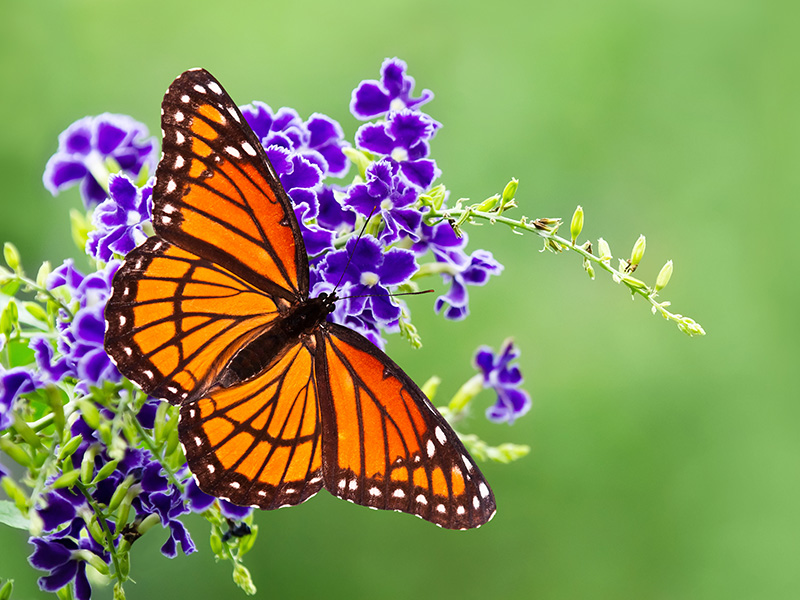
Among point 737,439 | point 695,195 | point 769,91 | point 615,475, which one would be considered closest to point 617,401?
point 615,475

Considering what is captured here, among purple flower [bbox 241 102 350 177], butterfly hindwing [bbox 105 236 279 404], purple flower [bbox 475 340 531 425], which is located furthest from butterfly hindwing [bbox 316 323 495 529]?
purple flower [bbox 475 340 531 425]

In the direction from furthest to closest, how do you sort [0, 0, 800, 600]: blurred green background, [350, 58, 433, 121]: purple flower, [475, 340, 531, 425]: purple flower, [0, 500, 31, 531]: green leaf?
[0, 0, 800, 600]: blurred green background, [475, 340, 531, 425]: purple flower, [350, 58, 433, 121]: purple flower, [0, 500, 31, 531]: green leaf

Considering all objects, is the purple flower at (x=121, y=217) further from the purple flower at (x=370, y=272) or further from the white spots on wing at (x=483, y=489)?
the white spots on wing at (x=483, y=489)

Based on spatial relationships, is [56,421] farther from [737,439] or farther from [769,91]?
[769,91]

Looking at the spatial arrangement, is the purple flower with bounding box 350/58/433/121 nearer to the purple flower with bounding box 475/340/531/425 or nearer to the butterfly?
the butterfly

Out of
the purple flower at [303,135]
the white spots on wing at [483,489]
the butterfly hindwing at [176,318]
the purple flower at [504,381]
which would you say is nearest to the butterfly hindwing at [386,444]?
the white spots on wing at [483,489]

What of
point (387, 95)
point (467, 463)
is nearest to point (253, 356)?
point (467, 463)
